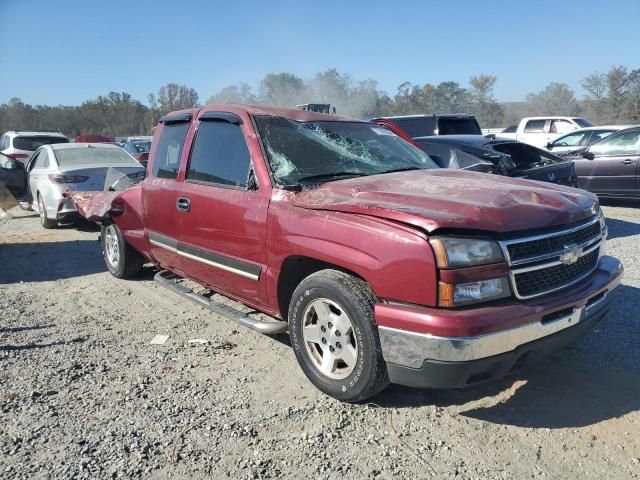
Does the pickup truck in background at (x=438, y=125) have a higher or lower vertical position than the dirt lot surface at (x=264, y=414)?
higher

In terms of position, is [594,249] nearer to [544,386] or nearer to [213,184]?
[544,386]

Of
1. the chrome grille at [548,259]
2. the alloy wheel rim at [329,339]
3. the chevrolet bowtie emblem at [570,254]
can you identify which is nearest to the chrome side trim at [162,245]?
the alloy wheel rim at [329,339]

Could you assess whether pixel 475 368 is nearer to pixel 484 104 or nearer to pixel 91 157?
pixel 91 157

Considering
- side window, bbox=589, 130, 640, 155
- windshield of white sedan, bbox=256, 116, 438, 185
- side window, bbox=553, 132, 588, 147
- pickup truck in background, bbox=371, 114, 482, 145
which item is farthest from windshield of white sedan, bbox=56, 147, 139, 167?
side window, bbox=553, 132, 588, 147

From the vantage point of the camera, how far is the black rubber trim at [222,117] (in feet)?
13.2

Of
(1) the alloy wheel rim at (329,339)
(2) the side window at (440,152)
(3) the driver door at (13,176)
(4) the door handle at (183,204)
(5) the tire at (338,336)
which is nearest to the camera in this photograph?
(5) the tire at (338,336)

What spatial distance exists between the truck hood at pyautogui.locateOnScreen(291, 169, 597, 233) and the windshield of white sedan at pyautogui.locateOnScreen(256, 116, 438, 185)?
24 cm

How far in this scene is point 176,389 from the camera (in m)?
3.41

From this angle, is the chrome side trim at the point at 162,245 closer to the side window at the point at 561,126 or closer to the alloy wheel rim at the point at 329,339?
the alloy wheel rim at the point at 329,339

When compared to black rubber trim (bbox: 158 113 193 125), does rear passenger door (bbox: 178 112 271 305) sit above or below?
below

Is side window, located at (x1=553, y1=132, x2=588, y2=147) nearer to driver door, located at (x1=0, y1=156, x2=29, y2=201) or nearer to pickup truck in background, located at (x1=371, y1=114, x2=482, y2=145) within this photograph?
pickup truck in background, located at (x1=371, y1=114, x2=482, y2=145)

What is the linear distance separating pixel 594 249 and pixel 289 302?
2.00 meters

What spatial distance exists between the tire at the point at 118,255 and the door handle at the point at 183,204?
1.57 m

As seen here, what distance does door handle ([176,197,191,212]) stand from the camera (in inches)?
168
